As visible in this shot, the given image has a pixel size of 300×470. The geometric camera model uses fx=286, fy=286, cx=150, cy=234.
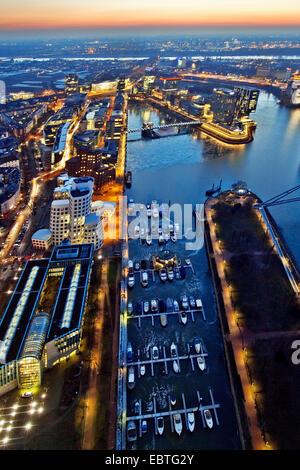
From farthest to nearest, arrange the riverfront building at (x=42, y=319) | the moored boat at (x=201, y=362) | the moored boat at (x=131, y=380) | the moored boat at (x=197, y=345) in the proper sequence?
the moored boat at (x=197, y=345) < the moored boat at (x=201, y=362) < the moored boat at (x=131, y=380) < the riverfront building at (x=42, y=319)

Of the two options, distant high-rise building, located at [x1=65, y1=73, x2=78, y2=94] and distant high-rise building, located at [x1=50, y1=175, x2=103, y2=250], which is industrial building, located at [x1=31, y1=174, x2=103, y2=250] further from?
distant high-rise building, located at [x1=65, y1=73, x2=78, y2=94]

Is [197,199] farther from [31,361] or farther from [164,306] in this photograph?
[31,361]

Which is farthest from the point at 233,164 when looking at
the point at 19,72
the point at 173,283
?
the point at 19,72

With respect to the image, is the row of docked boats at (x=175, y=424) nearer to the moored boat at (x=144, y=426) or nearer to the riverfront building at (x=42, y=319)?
the moored boat at (x=144, y=426)

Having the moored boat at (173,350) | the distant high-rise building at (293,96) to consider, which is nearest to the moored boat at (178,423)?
the moored boat at (173,350)

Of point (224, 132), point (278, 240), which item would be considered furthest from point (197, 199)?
point (224, 132)

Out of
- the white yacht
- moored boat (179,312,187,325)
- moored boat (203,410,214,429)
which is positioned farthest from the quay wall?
moored boat (179,312,187,325)

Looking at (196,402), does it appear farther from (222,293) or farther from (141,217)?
(141,217)
